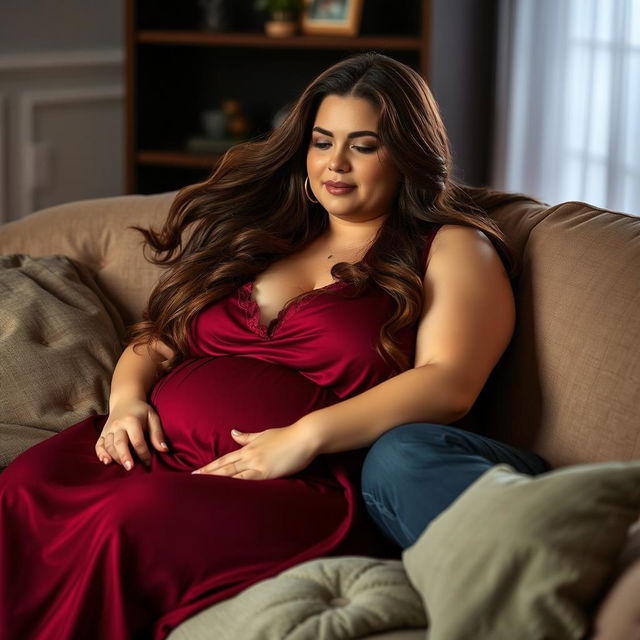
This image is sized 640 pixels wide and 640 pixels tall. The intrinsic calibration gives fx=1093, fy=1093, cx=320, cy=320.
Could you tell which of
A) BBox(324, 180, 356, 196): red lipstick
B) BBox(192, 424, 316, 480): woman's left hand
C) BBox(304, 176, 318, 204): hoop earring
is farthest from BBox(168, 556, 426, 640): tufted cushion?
BBox(304, 176, 318, 204): hoop earring

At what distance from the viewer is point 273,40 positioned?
384cm

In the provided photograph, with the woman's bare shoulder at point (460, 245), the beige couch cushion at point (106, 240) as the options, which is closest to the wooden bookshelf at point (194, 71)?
the beige couch cushion at point (106, 240)

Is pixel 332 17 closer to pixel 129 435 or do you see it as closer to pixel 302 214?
pixel 302 214

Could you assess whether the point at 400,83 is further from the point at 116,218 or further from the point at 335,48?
the point at 335,48

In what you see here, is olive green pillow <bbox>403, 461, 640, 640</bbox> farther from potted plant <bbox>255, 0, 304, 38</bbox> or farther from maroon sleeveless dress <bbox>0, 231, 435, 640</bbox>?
potted plant <bbox>255, 0, 304, 38</bbox>

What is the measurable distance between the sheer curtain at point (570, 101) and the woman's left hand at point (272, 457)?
1712 millimetres

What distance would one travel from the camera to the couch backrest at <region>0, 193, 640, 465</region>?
5.57ft

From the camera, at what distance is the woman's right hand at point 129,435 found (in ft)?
6.02

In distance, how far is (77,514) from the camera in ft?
5.39

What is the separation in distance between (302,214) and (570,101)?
58.7 inches

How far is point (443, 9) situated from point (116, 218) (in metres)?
1.69

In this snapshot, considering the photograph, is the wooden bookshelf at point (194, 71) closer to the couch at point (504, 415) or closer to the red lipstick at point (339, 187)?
the couch at point (504, 415)

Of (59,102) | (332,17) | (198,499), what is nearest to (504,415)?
(198,499)

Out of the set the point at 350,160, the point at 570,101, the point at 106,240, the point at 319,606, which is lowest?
the point at 319,606
